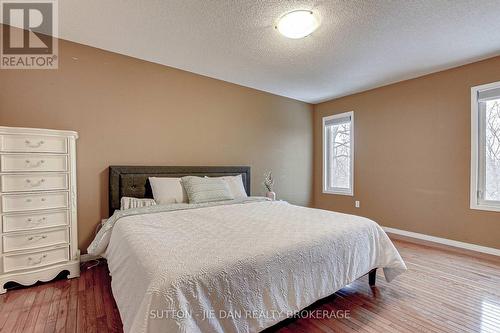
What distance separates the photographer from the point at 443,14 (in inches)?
81.7

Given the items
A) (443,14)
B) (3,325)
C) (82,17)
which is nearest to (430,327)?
(443,14)

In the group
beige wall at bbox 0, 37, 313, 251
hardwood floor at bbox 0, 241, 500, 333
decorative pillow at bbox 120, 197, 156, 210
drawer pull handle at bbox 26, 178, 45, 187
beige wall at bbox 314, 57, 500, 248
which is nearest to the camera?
hardwood floor at bbox 0, 241, 500, 333

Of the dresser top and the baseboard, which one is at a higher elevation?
the dresser top

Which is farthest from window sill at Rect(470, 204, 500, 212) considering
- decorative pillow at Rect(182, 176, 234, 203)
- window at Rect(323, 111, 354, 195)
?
decorative pillow at Rect(182, 176, 234, 203)

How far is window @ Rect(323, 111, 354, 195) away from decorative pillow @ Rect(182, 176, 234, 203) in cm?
260

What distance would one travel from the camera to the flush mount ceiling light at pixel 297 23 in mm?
2047

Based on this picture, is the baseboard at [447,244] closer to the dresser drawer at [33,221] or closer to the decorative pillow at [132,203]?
the decorative pillow at [132,203]

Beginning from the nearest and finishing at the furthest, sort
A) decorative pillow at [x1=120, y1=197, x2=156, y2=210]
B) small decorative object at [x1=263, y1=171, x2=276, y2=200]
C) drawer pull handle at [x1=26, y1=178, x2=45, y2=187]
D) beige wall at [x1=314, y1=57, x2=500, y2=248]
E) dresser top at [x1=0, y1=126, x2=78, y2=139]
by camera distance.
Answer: dresser top at [x1=0, y1=126, x2=78, y2=139] < drawer pull handle at [x1=26, y1=178, x2=45, y2=187] < decorative pillow at [x1=120, y1=197, x2=156, y2=210] < beige wall at [x1=314, y1=57, x2=500, y2=248] < small decorative object at [x1=263, y1=171, x2=276, y2=200]

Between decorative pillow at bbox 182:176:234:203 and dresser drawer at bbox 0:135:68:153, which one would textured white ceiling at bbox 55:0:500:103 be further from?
decorative pillow at bbox 182:176:234:203

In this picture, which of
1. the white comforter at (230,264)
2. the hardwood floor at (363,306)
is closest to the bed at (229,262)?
the white comforter at (230,264)

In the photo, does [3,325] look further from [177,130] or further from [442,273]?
[442,273]

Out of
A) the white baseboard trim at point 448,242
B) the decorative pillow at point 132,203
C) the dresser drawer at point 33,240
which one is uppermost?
the decorative pillow at point 132,203

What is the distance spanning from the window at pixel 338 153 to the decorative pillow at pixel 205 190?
2599 mm

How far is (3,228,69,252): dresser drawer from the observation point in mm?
2014
